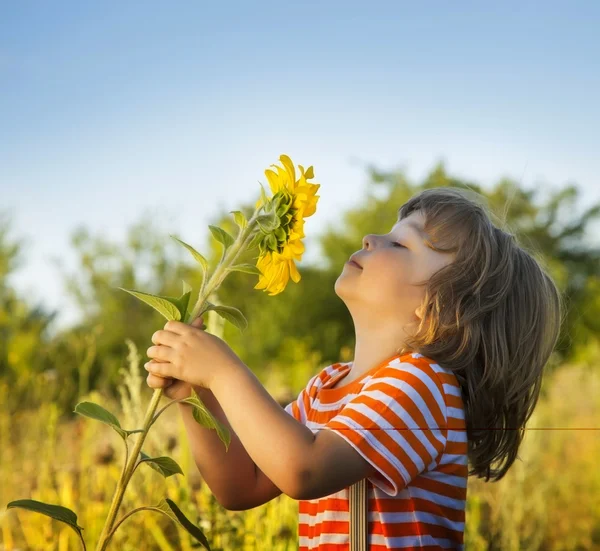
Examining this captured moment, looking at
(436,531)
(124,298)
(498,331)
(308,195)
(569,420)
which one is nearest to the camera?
(308,195)

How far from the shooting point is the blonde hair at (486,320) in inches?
52.4

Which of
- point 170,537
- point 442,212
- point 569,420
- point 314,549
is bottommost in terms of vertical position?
point 314,549

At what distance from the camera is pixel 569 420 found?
5.23 m

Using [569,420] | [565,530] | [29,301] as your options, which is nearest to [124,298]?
[29,301]

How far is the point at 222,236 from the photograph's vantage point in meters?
1.08

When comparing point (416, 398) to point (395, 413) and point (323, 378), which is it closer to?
point (395, 413)

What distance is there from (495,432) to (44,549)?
169 cm

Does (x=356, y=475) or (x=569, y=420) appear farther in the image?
(x=569, y=420)

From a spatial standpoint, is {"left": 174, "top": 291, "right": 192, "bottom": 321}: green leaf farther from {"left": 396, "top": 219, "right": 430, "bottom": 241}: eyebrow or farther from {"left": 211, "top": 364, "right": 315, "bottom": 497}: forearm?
{"left": 396, "top": 219, "right": 430, "bottom": 241}: eyebrow

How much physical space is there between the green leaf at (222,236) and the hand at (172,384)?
0.15m

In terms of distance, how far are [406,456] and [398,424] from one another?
48 mm

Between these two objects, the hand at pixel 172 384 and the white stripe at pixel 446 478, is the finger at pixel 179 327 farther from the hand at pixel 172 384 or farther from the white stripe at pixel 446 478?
the white stripe at pixel 446 478

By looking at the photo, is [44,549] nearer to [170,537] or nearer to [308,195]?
[170,537]

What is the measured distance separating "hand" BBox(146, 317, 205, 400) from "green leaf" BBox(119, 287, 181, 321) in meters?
0.06
